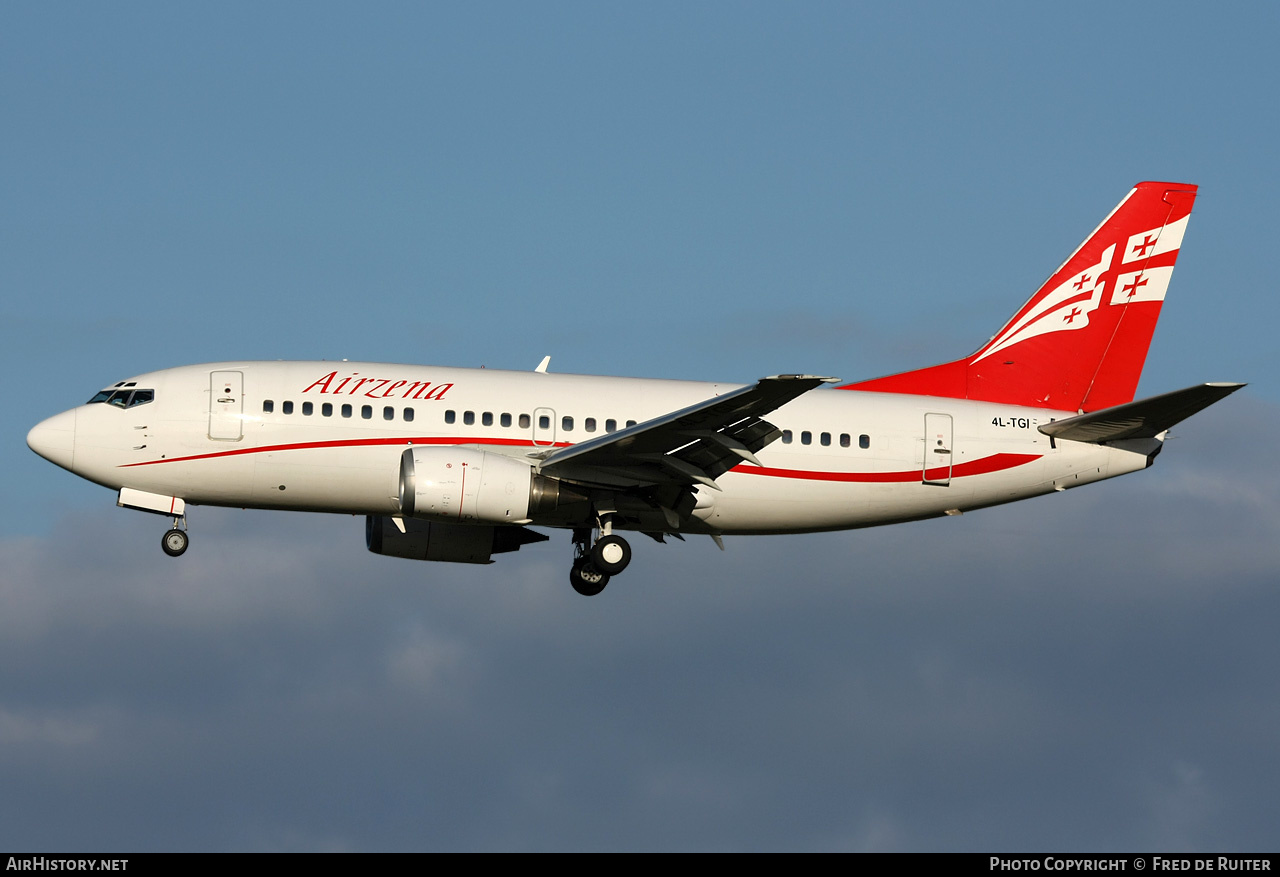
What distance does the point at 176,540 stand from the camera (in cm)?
3519

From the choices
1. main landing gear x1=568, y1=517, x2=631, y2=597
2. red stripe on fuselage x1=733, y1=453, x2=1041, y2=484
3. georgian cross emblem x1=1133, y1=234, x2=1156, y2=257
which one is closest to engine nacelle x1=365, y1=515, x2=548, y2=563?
main landing gear x1=568, y1=517, x2=631, y2=597

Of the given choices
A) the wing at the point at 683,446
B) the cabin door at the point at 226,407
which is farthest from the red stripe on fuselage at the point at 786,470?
the wing at the point at 683,446

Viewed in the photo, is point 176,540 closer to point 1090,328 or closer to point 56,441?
point 56,441

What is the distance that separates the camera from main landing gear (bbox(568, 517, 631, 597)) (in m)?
35.9

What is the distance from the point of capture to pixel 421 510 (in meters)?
33.4

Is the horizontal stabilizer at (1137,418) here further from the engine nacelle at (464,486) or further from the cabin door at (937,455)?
the engine nacelle at (464,486)

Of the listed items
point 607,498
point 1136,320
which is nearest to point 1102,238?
point 1136,320
